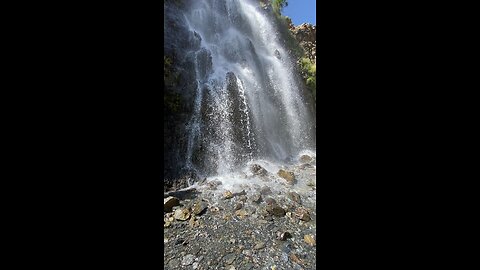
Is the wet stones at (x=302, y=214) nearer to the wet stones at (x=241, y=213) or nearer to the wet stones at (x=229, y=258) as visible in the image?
the wet stones at (x=241, y=213)

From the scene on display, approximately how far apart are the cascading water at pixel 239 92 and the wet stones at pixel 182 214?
2.59 m

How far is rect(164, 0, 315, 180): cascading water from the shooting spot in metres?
8.14

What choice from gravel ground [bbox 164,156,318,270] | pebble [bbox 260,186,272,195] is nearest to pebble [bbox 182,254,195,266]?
gravel ground [bbox 164,156,318,270]

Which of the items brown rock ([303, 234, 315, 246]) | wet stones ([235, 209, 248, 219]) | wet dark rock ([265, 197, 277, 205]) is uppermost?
wet dark rock ([265, 197, 277, 205])

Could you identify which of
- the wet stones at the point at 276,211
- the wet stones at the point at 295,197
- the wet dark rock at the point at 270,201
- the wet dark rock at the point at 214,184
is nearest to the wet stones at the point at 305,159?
the wet stones at the point at 295,197

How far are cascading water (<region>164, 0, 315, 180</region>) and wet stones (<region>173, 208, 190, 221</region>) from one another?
259 cm

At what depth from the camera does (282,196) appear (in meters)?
5.63

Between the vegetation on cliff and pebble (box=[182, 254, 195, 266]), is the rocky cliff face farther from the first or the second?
pebble (box=[182, 254, 195, 266])

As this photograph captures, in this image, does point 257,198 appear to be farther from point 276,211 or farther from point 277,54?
point 277,54

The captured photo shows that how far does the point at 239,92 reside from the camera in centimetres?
959

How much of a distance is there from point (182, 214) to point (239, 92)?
6.13 meters
